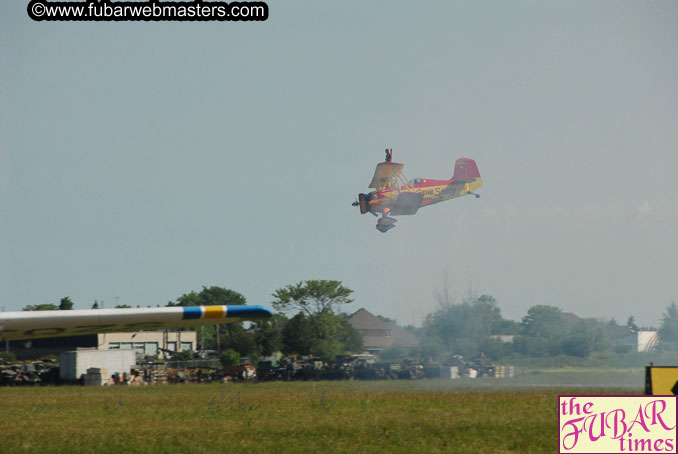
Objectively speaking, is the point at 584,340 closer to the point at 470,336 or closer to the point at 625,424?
the point at 470,336

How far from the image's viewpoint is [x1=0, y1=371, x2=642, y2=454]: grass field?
1662 centimetres

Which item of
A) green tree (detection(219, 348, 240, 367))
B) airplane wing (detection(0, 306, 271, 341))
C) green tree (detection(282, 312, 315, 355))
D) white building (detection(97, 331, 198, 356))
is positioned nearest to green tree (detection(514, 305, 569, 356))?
green tree (detection(282, 312, 315, 355))

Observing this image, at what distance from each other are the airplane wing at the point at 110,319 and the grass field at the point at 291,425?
6.31 meters

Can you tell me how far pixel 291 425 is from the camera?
2008cm

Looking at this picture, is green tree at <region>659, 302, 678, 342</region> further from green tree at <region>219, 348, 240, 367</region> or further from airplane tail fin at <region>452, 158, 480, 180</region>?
green tree at <region>219, 348, 240, 367</region>

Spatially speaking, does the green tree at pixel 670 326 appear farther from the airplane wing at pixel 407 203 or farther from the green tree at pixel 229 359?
the green tree at pixel 229 359

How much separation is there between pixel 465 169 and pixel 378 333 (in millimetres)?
25804

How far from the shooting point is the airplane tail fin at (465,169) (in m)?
60.2

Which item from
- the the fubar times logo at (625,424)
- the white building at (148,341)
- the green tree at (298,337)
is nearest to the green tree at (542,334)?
the green tree at (298,337)

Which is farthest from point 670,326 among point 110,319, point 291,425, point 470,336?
point 110,319

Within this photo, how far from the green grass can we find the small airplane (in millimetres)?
28040

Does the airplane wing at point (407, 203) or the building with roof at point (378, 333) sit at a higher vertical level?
the airplane wing at point (407, 203)

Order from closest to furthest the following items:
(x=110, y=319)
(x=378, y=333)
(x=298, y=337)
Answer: (x=110, y=319)
(x=298, y=337)
(x=378, y=333)

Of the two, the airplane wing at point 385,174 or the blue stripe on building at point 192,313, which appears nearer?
the blue stripe on building at point 192,313
